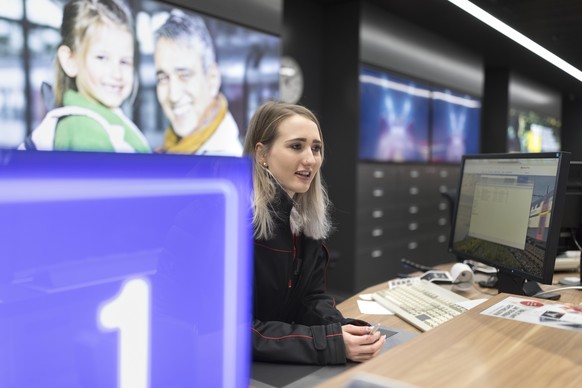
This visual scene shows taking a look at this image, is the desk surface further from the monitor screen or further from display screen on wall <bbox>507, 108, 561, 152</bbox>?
display screen on wall <bbox>507, 108, 561, 152</bbox>

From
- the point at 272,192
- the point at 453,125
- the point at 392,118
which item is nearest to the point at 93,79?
the point at 272,192

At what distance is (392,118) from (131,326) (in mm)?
4910

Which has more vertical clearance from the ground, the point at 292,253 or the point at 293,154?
the point at 293,154

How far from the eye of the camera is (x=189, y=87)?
3.13 m

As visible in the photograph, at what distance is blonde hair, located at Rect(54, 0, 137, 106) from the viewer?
2520mm

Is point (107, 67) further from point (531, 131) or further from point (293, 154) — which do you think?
point (531, 131)

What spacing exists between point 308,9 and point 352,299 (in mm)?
3656

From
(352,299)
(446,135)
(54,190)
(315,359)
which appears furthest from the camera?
(446,135)

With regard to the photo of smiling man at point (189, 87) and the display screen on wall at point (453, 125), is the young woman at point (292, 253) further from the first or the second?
the display screen on wall at point (453, 125)

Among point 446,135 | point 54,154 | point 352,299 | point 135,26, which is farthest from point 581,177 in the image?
point 446,135

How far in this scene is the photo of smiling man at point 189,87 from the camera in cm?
300

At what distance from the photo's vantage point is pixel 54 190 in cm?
35

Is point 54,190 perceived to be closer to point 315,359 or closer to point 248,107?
point 315,359

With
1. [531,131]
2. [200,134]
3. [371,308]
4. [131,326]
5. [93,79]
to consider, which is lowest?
[371,308]
